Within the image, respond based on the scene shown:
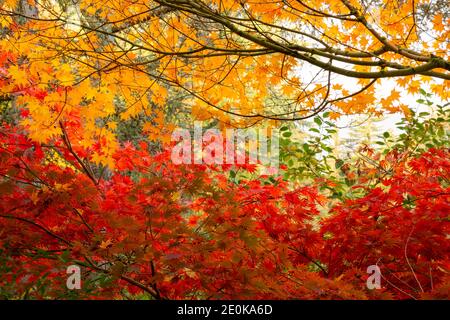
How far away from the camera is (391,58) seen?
3.83 meters

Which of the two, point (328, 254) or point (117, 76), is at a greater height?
point (117, 76)

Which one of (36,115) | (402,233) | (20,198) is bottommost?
(402,233)

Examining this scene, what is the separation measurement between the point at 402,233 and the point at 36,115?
109 inches

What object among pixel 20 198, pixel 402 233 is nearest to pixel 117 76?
pixel 20 198

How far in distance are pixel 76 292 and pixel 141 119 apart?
666 cm

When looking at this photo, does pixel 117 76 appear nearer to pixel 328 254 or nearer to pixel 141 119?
pixel 328 254

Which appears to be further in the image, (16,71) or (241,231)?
(16,71)

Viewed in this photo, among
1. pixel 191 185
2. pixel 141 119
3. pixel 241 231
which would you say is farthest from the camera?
pixel 141 119

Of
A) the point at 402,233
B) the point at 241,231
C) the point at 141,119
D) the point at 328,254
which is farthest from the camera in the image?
the point at 141,119
